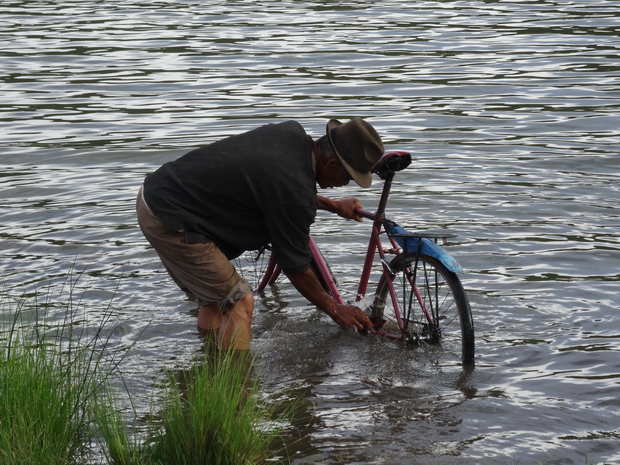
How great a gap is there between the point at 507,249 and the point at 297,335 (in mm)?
2473

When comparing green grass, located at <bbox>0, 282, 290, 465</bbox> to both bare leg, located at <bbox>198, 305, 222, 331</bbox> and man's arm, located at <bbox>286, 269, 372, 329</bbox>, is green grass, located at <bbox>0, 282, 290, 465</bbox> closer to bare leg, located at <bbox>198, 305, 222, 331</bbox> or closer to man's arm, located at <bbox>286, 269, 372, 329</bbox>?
man's arm, located at <bbox>286, 269, 372, 329</bbox>

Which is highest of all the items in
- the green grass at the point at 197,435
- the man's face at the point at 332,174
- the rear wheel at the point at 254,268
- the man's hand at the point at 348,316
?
the man's face at the point at 332,174

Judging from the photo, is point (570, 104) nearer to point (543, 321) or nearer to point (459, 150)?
point (459, 150)

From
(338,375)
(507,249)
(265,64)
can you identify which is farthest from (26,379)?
(265,64)

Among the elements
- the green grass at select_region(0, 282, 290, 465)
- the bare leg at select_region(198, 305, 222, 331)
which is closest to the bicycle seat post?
the bare leg at select_region(198, 305, 222, 331)

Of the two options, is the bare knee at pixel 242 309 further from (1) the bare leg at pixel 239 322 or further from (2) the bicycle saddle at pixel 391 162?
(2) the bicycle saddle at pixel 391 162

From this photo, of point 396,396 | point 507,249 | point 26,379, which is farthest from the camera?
point 507,249

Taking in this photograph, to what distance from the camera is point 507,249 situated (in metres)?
8.66

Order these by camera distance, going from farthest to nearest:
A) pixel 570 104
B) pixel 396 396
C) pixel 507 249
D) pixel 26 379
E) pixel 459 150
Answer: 1. pixel 570 104
2. pixel 459 150
3. pixel 507 249
4. pixel 396 396
5. pixel 26 379

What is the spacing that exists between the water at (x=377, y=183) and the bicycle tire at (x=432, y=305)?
19 cm

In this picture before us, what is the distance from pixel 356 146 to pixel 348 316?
1242 mm

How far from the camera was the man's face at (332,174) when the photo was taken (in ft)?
19.0

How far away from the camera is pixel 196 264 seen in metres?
6.12

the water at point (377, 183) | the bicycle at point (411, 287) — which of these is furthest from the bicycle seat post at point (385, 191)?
the water at point (377, 183)
